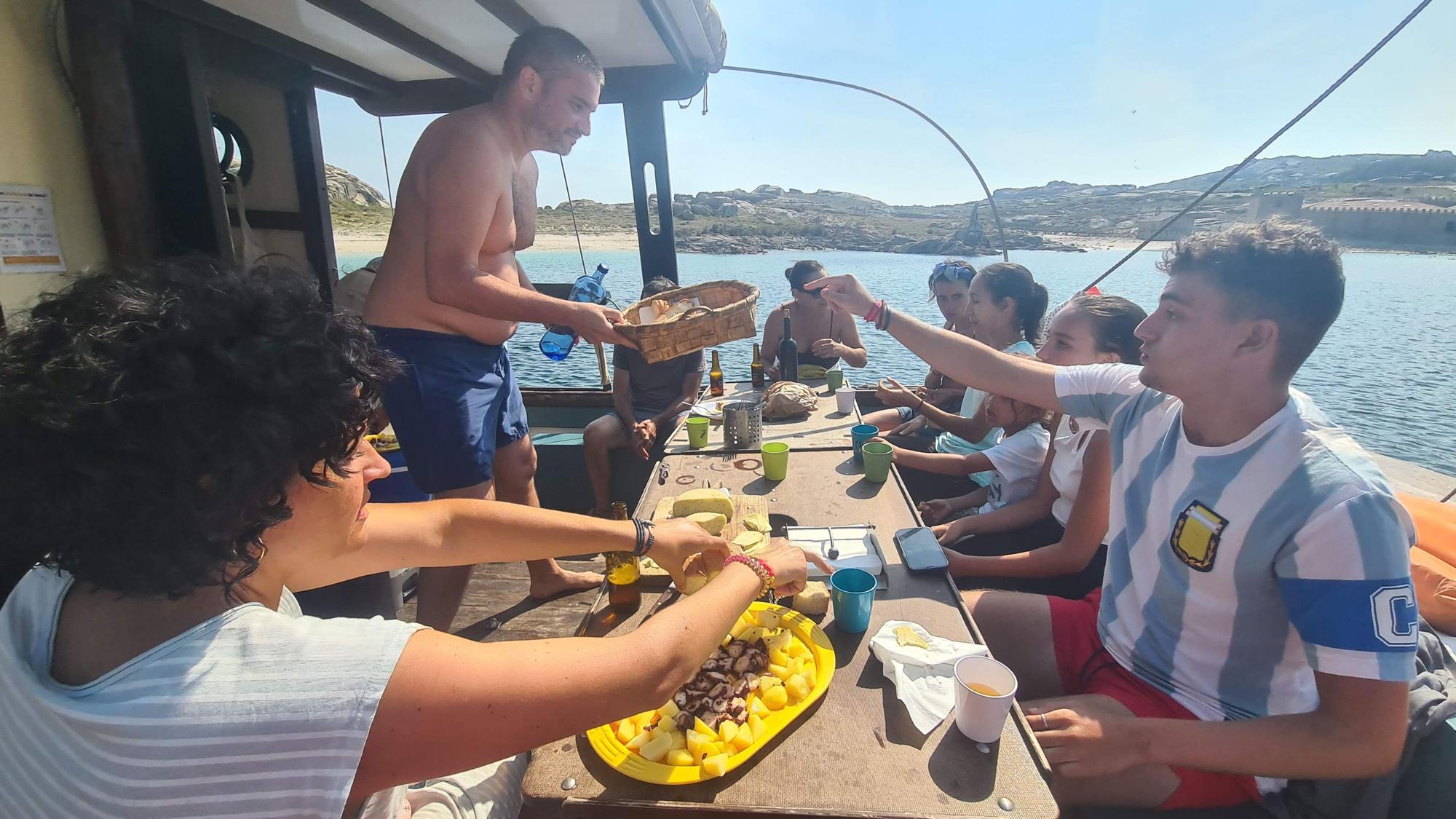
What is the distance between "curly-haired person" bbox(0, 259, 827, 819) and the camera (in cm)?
73

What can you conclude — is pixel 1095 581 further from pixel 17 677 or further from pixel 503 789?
pixel 17 677

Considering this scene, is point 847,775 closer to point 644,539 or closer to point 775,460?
point 644,539

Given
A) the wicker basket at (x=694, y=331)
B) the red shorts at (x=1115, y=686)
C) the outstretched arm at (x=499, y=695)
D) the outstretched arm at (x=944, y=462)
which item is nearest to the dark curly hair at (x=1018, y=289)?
the outstretched arm at (x=944, y=462)

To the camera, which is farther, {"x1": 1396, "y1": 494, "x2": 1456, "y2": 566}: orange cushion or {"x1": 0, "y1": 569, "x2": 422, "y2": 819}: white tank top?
{"x1": 1396, "y1": 494, "x2": 1456, "y2": 566}: orange cushion

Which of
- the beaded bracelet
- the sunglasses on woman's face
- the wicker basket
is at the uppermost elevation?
the sunglasses on woman's face

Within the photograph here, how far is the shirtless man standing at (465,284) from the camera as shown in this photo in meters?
2.30

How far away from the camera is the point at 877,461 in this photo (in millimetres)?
2332

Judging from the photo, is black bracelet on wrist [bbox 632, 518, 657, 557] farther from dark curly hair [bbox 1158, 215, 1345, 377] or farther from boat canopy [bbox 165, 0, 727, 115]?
boat canopy [bbox 165, 0, 727, 115]

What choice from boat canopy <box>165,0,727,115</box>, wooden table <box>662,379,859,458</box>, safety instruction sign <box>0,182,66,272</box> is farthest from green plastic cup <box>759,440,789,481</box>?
safety instruction sign <box>0,182,66,272</box>

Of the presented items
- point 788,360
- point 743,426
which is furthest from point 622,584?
point 788,360

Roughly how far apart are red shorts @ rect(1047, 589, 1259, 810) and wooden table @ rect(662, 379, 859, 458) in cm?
116

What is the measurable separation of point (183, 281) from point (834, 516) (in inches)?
69.3

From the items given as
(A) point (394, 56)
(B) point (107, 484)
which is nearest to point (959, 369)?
(B) point (107, 484)

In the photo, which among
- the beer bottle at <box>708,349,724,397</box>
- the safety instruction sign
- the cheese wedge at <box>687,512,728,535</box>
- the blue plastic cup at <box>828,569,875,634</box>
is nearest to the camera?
the blue plastic cup at <box>828,569,875,634</box>
